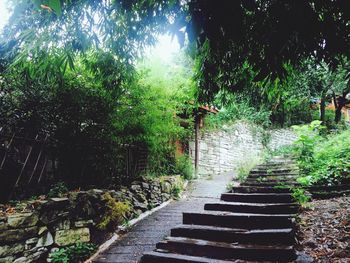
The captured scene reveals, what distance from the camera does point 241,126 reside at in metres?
13.3

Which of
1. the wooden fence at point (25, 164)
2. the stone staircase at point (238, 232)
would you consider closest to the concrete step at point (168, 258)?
the stone staircase at point (238, 232)

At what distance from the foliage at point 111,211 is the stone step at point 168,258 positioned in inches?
53.9

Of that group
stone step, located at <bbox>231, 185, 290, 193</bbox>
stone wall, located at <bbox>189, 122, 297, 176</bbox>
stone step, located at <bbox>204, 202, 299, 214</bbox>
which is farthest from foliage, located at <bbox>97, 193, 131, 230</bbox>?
stone wall, located at <bbox>189, 122, 297, 176</bbox>

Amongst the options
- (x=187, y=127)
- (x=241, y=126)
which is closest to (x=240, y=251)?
(x=187, y=127)

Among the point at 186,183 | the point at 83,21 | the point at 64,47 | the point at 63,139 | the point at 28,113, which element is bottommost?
the point at 186,183

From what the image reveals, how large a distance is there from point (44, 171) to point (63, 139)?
68cm

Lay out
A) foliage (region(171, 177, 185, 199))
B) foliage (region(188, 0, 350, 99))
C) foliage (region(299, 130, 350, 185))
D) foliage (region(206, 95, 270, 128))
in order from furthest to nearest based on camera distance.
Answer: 1. foliage (region(206, 95, 270, 128))
2. foliage (region(171, 177, 185, 199))
3. foliage (region(299, 130, 350, 185))
4. foliage (region(188, 0, 350, 99))

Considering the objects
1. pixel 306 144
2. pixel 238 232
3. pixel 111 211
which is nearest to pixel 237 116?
pixel 306 144

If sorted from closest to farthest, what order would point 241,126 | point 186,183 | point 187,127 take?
point 186,183
point 187,127
point 241,126

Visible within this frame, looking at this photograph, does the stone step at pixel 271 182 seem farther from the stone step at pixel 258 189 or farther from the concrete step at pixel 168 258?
the concrete step at pixel 168 258

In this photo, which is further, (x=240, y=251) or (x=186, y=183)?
(x=186, y=183)

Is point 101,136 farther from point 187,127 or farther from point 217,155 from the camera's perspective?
point 217,155

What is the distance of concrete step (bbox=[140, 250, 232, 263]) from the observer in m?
3.48

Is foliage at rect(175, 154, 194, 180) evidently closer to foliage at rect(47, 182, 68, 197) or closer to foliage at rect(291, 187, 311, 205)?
foliage at rect(47, 182, 68, 197)
